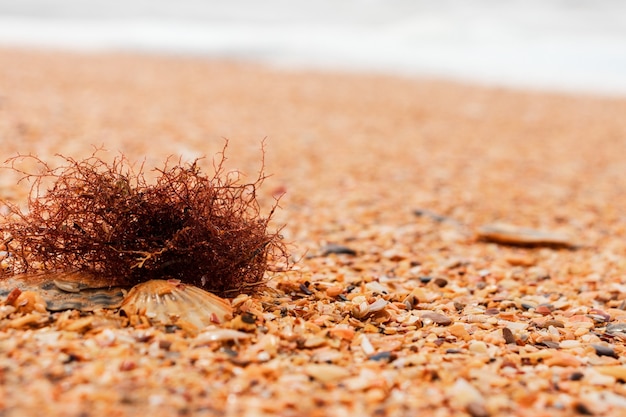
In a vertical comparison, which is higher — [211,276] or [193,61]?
[193,61]

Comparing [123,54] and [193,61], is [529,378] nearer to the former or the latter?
[193,61]

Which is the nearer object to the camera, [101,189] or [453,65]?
[101,189]

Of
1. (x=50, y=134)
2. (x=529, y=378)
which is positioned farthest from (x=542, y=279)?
(x=50, y=134)

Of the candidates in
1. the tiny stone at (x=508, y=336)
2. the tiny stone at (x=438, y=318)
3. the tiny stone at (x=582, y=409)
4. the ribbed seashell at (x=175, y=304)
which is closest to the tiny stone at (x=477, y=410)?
the tiny stone at (x=582, y=409)

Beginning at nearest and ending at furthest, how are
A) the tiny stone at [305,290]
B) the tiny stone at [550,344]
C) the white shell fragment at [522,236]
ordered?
the tiny stone at [550,344] → the tiny stone at [305,290] → the white shell fragment at [522,236]

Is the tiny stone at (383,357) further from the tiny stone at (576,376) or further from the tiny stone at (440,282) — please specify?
the tiny stone at (440,282)
